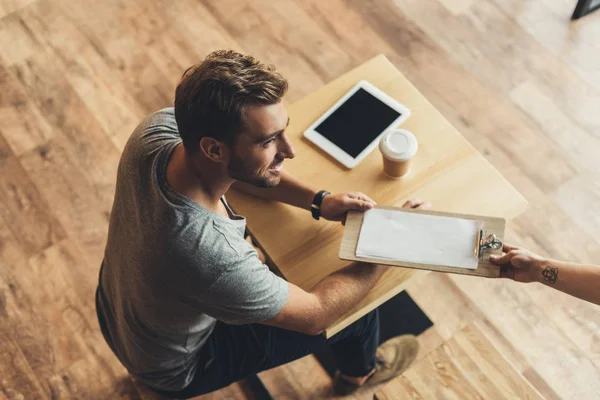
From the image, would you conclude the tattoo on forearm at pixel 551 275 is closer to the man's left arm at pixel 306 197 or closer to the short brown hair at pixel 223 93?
the man's left arm at pixel 306 197

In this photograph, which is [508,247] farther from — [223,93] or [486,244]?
[223,93]

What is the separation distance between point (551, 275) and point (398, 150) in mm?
453

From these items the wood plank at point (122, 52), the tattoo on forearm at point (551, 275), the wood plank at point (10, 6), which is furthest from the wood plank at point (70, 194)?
the tattoo on forearm at point (551, 275)

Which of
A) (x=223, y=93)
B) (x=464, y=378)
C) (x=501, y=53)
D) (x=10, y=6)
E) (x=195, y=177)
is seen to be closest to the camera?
(x=223, y=93)

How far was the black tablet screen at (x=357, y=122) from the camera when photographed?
175cm

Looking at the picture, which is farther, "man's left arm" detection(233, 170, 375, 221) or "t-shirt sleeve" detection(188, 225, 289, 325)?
"man's left arm" detection(233, 170, 375, 221)

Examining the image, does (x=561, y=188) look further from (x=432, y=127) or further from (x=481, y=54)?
(x=432, y=127)

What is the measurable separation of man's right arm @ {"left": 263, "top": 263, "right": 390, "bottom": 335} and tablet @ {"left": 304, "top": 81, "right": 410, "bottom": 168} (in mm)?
333

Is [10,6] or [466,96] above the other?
[466,96]

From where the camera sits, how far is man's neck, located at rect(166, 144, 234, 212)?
54.5 inches

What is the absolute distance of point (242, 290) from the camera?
4.49 ft

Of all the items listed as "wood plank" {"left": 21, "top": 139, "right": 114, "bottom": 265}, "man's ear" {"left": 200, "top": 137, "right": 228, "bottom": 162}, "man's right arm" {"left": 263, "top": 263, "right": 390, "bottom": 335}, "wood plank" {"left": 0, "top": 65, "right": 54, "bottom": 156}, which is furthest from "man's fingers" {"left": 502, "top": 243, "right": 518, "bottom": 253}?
"wood plank" {"left": 0, "top": 65, "right": 54, "bottom": 156}

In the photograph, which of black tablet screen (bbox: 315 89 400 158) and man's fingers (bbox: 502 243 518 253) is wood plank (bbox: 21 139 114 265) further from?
man's fingers (bbox: 502 243 518 253)

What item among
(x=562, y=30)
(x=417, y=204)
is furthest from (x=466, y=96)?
(x=417, y=204)
